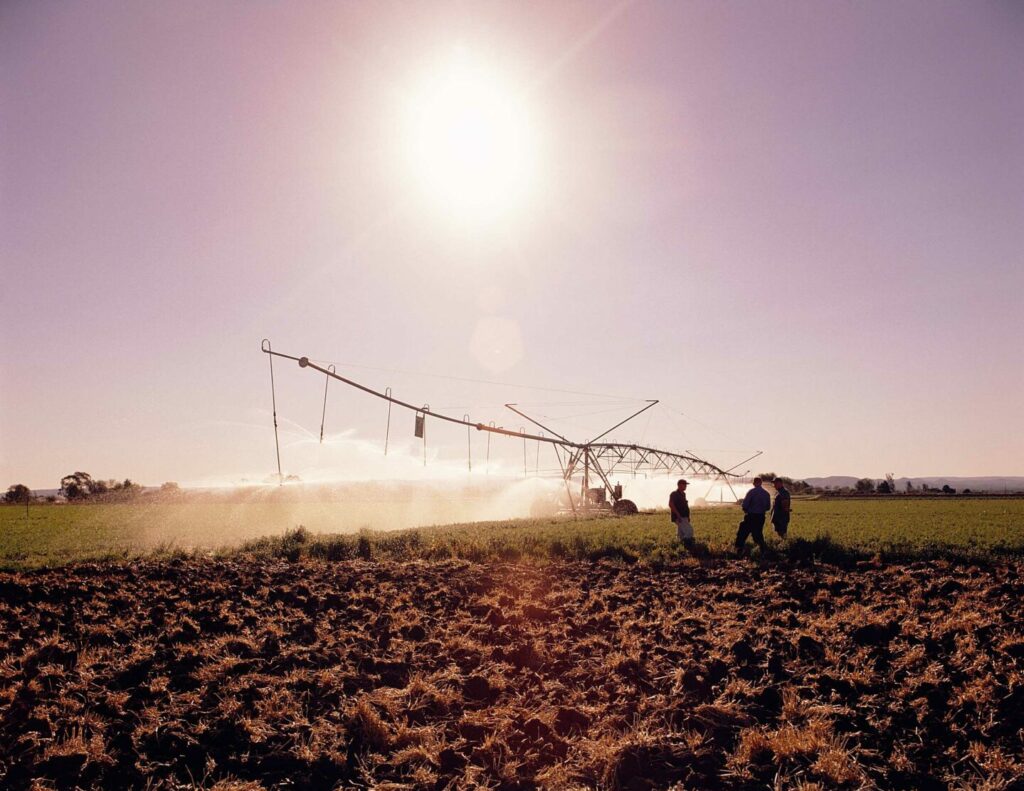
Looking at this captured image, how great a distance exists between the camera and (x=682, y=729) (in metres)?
6.54

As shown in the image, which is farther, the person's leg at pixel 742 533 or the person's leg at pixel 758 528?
the person's leg at pixel 742 533

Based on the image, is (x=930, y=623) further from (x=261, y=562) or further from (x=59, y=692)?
(x=261, y=562)

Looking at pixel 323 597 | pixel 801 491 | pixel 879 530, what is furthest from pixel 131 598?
pixel 801 491

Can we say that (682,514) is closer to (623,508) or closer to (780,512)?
(780,512)

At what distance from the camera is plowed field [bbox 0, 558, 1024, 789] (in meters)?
5.82

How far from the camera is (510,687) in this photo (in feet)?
26.0

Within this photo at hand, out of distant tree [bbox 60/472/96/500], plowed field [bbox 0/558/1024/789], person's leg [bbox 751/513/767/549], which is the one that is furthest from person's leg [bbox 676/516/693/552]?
distant tree [bbox 60/472/96/500]

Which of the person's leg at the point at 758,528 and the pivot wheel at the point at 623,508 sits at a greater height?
the person's leg at the point at 758,528

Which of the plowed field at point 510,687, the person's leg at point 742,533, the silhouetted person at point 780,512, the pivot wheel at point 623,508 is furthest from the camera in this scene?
the pivot wheel at point 623,508

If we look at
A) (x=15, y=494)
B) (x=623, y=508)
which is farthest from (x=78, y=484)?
(x=623, y=508)

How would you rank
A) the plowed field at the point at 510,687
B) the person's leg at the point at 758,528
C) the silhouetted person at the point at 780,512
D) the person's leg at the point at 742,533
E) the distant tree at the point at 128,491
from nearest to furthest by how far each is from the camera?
the plowed field at the point at 510,687, the person's leg at the point at 758,528, the person's leg at the point at 742,533, the silhouetted person at the point at 780,512, the distant tree at the point at 128,491

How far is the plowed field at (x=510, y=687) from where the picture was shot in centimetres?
582

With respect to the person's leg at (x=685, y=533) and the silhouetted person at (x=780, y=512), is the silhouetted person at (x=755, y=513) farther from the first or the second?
the person's leg at (x=685, y=533)

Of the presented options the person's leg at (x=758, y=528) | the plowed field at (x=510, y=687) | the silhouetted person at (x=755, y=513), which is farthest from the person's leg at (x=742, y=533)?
the plowed field at (x=510, y=687)
